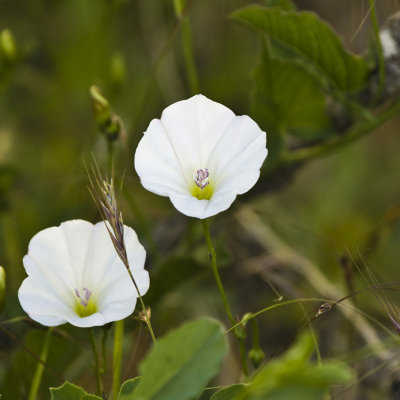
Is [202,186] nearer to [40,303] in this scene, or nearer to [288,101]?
[40,303]

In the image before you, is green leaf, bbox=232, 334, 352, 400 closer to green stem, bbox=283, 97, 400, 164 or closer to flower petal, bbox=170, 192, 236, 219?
flower petal, bbox=170, 192, 236, 219

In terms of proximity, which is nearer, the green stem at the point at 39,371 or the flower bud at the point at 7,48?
the green stem at the point at 39,371

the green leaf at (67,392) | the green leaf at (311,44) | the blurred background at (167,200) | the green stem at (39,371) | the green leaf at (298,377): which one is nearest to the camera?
the green leaf at (298,377)

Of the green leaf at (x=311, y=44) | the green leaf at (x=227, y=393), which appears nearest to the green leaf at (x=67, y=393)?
the green leaf at (x=227, y=393)

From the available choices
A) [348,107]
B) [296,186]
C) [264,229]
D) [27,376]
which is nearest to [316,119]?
[348,107]

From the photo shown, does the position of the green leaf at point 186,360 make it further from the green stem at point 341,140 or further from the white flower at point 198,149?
the green stem at point 341,140

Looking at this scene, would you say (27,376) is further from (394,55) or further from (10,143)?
(10,143)

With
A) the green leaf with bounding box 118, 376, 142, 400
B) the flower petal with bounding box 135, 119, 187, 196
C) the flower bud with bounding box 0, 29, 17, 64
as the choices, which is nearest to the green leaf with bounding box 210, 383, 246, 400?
the green leaf with bounding box 118, 376, 142, 400
